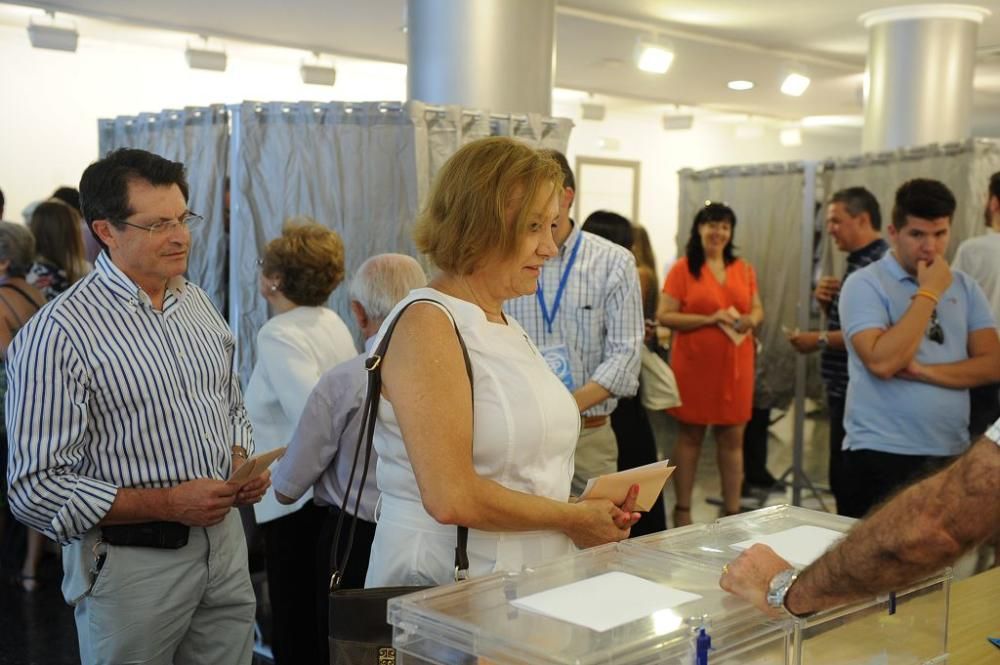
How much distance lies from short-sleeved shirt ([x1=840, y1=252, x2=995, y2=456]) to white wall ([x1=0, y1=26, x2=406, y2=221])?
21.5 ft

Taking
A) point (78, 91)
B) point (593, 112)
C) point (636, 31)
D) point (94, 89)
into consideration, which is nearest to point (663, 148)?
point (593, 112)

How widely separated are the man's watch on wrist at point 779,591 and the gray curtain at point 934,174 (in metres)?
4.14

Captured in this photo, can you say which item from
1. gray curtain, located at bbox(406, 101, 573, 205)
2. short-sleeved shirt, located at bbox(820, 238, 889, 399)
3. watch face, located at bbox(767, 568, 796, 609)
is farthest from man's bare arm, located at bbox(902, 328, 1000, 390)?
watch face, located at bbox(767, 568, 796, 609)

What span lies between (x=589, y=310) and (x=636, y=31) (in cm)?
475

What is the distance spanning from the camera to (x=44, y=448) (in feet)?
6.79

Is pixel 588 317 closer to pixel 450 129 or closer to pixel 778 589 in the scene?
pixel 450 129

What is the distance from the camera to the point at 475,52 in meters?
4.30

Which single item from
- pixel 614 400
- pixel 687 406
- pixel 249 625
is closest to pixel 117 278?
pixel 249 625

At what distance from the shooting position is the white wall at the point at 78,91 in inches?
330

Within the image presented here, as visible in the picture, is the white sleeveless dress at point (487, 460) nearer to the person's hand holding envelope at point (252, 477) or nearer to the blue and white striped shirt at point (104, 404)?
the person's hand holding envelope at point (252, 477)

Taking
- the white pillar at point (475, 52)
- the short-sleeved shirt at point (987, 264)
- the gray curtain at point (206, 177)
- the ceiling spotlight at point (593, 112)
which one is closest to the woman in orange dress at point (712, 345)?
the short-sleeved shirt at point (987, 264)

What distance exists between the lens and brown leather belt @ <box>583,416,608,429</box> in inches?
142

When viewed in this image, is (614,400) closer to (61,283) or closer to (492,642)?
(492,642)

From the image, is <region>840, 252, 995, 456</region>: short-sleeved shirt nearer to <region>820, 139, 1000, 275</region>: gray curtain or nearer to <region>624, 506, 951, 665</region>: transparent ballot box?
<region>820, 139, 1000, 275</region>: gray curtain
